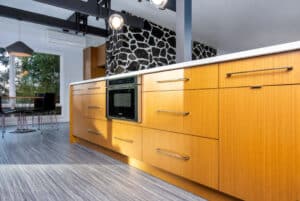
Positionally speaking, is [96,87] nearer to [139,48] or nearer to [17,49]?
[17,49]

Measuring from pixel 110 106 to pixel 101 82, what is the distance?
1.20 ft

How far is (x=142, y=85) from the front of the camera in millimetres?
2020

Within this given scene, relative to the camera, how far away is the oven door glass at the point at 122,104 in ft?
7.02

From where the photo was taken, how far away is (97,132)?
9.03 ft

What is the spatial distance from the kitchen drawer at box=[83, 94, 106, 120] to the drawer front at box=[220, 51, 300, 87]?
1635mm

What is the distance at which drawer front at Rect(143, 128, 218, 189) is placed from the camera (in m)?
1.40

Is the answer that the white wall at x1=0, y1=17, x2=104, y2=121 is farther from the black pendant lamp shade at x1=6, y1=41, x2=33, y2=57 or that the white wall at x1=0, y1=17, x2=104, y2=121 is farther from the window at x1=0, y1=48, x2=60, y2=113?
the black pendant lamp shade at x1=6, y1=41, x2=33, y2=57

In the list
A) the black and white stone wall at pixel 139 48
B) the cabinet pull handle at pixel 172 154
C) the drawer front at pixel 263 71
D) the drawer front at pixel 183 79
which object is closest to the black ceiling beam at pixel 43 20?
the black and white stone wall at pixel 139 48

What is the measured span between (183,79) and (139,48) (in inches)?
169

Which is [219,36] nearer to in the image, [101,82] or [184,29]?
[184,29]

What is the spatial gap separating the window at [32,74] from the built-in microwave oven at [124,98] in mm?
4693

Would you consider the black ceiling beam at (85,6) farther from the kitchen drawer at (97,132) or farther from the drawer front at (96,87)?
the kitchen drawer at (97,132)

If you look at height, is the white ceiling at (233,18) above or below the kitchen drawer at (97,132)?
above

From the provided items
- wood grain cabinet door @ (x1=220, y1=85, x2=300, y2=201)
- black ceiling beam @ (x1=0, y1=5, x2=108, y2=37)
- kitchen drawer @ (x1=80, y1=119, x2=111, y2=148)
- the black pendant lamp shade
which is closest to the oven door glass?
kitchen drawer @ (x1=80, y1=119, x2=111, y2=148)
